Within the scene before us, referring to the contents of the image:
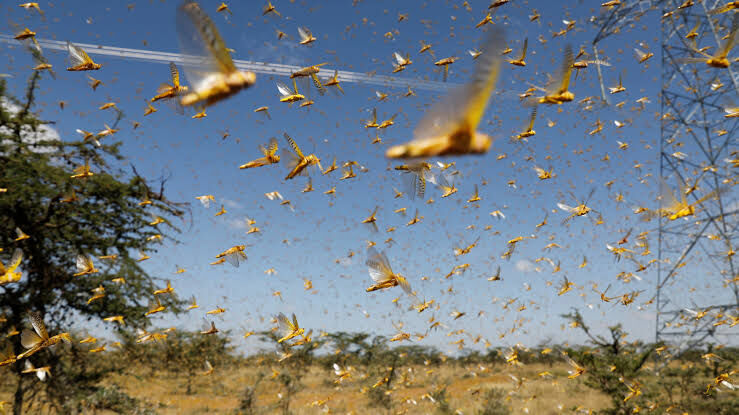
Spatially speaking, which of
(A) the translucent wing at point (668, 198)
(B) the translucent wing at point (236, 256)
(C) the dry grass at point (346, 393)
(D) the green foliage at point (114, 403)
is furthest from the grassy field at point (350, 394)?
(A) the translucent wing at point (668, 198)

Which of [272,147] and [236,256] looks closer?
[272,147]

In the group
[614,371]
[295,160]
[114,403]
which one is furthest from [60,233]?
[614,371]

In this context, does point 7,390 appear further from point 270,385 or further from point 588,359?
point 588,359

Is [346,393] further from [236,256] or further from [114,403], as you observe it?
[236,256]

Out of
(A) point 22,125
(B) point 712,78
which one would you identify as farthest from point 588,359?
(A) point 22,125

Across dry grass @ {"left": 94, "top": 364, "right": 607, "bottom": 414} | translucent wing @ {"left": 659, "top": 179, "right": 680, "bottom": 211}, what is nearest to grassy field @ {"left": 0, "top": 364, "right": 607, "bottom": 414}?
dry grass @ {"left": 94, "top": 364, "right": 607, "bottom": 414}

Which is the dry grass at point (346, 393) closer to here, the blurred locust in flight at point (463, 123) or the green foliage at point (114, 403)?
the green foliage at point (114, 403)

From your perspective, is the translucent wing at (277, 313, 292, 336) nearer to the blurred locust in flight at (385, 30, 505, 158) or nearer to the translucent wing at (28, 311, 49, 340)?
the translucent wing at (28, 311, 49, 340)
